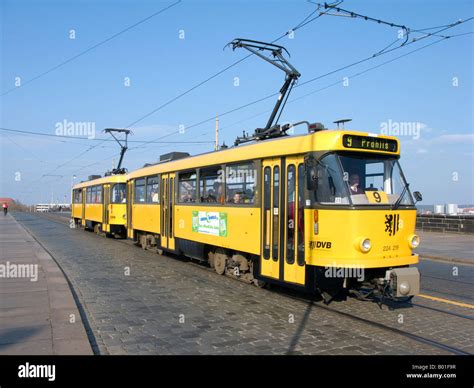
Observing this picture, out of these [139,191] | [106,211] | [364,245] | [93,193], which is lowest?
[364,245]

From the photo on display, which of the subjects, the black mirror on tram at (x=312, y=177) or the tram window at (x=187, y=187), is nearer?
the black mirror on tram at (x=312, y=177)

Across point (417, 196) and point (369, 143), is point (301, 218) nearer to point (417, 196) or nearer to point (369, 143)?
point (369, 143)

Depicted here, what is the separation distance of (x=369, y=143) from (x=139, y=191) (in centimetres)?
1206

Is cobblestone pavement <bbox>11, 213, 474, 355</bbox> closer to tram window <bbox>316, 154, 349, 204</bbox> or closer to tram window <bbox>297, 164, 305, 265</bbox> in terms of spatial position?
tram window <bbox>297, 164, 305, 265</bbox>

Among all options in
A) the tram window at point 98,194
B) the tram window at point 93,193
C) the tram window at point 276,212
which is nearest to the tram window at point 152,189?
the tram window at point 276,212

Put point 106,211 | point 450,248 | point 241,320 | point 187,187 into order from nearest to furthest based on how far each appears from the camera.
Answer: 1. point 241,320
2. point 187,187
3. point 450,248
4. point 106,211

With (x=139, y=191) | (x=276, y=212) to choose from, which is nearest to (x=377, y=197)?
(x=276, y=212)

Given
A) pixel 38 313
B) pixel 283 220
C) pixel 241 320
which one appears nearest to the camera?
pixel 241 320

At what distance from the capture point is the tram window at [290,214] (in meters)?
8.24

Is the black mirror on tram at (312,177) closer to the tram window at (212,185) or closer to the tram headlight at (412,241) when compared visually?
the tram headlight at (412,241)

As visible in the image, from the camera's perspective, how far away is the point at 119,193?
23.7 m

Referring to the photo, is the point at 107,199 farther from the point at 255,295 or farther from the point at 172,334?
the point at 172,334

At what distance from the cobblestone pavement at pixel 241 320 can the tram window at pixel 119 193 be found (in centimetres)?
1265

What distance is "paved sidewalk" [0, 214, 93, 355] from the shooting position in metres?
5.63
